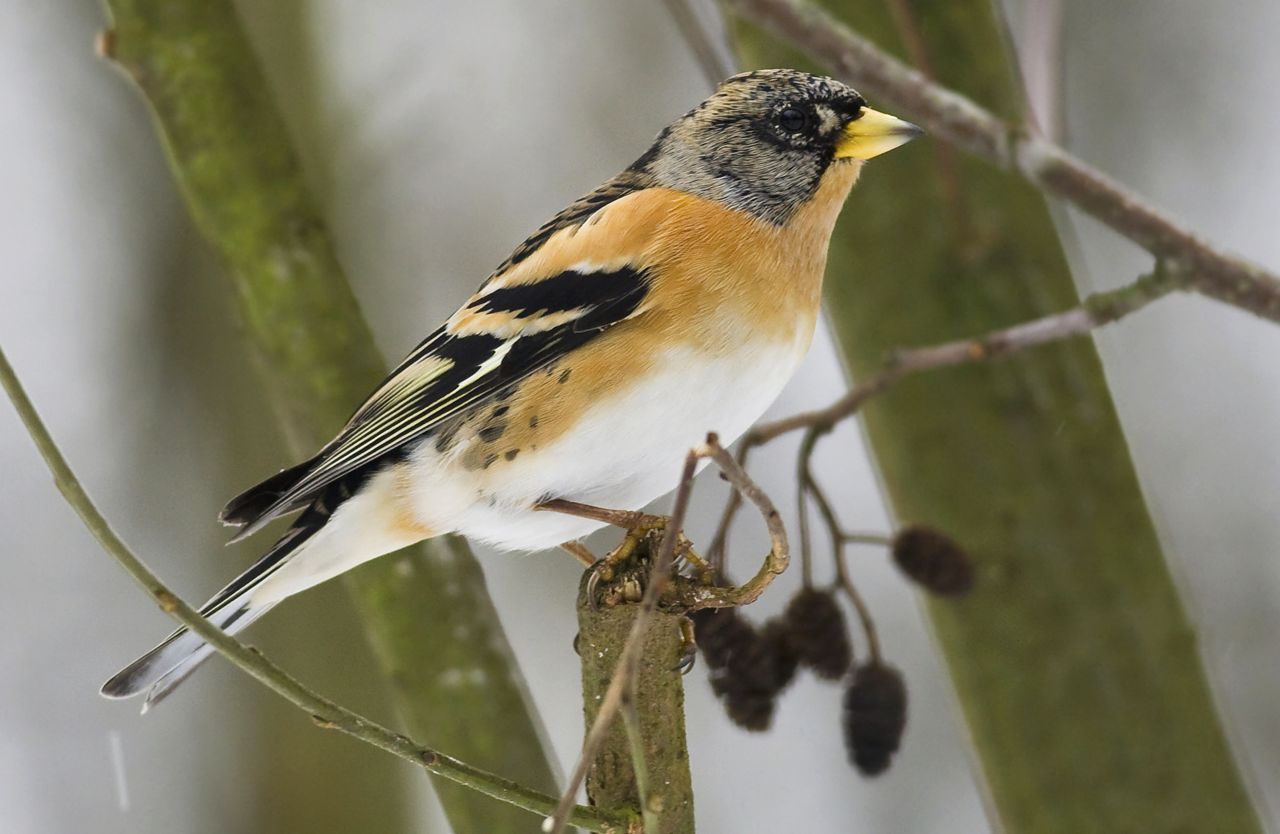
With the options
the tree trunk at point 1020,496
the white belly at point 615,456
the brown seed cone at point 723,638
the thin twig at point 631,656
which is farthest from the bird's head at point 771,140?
the thin twig at point 631,656

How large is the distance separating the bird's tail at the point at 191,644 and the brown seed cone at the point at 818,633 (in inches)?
31.2

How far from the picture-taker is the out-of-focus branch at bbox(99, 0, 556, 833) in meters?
2.19

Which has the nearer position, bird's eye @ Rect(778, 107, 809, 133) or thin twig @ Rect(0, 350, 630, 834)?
thin twig @ Rect(0, 350, 630, 834)

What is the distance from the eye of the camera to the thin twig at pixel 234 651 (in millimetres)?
1274

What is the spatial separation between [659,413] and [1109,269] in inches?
162

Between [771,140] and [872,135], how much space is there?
23 cm

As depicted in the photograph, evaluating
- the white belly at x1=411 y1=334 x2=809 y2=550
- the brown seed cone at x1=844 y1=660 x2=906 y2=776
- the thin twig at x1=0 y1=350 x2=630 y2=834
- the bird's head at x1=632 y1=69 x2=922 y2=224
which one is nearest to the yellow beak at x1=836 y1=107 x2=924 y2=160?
the bird's head at x1=632 y1=69 x2=922 y2=224

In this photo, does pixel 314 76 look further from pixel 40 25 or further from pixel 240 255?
pixel 240 255

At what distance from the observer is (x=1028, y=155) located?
1.60 meters

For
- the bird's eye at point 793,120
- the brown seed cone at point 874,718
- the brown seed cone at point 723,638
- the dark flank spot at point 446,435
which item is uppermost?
the bird's eye at point 793,120

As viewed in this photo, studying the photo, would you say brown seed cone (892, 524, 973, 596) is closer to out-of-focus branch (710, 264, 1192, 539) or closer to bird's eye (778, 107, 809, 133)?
out-of-focus branch (710, 264, 1192, 539)

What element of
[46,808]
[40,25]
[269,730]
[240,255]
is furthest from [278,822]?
[40,25]

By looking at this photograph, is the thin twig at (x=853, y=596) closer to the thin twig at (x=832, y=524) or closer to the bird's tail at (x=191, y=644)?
the thin twig at (x=832, y=524)

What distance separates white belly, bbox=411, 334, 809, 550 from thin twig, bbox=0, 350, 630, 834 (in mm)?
686
